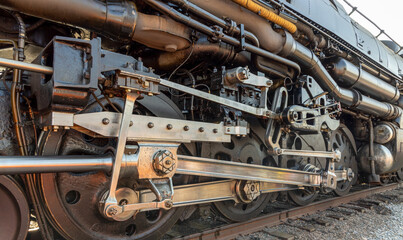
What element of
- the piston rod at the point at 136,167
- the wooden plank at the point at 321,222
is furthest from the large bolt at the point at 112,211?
the wooden plank at the point at 321,222

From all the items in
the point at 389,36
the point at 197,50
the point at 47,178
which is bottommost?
the point at 47,178

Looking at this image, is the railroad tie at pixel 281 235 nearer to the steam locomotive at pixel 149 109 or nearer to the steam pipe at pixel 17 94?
the steam locomotive at pixel 149 109

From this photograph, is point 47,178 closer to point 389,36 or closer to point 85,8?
point 85,8

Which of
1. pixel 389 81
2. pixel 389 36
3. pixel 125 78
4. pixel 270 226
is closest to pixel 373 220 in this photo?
pixel 270 226

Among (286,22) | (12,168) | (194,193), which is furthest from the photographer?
(286,22)

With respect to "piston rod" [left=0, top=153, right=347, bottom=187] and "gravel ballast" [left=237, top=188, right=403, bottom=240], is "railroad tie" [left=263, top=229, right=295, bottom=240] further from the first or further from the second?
"piston rod" [left=0, top=153, right=347, bottom=187]

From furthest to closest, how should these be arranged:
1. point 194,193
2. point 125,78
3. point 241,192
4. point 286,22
→ point 286,22
point 241,192
point 194,193
point 125,78

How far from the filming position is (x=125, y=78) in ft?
5.58

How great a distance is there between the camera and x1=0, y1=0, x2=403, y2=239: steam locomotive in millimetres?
1605

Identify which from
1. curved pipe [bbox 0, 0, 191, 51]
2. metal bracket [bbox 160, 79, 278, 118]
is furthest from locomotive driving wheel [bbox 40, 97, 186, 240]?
curved pipe [bbox 0, 0, 191, 51]

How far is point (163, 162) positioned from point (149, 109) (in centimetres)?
55

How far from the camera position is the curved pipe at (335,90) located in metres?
3.32

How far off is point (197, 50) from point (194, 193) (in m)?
1.19

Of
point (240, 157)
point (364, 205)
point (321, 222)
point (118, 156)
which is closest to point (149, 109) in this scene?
point (118, 156)
